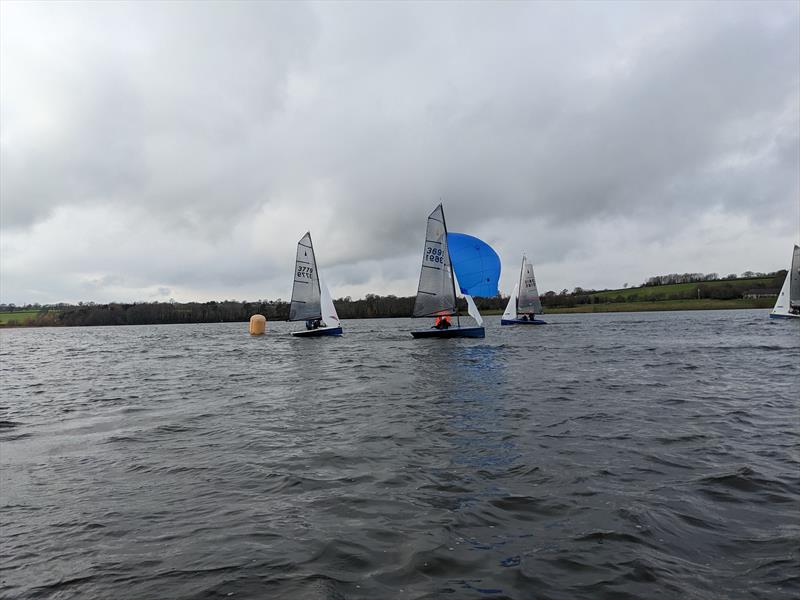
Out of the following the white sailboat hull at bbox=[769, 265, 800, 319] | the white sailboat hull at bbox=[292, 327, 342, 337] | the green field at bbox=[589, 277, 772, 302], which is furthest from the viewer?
the green field at bbox=[589, 277, 772, 302]

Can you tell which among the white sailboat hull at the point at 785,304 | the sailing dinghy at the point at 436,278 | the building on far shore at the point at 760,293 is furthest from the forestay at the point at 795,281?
the building on far shore at the point at 760,293

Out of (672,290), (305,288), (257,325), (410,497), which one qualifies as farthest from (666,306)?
(410,497)

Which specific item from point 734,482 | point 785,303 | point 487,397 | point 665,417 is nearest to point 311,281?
point 487,397

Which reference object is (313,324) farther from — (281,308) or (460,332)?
(281,308)

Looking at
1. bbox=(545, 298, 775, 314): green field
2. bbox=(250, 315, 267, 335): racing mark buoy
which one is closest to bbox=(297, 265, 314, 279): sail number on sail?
bbox=(250, 315, 267, 335): racing mark buoy

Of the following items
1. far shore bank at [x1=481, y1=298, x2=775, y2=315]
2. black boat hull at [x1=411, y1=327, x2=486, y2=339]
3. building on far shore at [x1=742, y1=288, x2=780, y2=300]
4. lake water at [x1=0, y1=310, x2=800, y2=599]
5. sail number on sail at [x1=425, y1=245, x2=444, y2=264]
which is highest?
sail number on sail at [x1=425, y1=245, x2=444, y2=264]

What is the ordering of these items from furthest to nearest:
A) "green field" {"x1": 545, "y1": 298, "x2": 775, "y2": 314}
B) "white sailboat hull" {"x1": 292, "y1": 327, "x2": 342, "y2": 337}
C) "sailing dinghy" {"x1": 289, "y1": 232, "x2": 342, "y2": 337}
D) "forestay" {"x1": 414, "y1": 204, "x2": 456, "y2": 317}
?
"green field" {"x1": 545, "y1": 298, "x2": 775, "y2": 314} < "sailing dinghy" {"x1": 289, "y1": 232, "x2": 342, "y2": 337} < "white sailboat hull" {"x1": 292, "y1": 327, "x2": 342, "y2": 337} < "forestay" {"x1": 414, "y1": 204, "x2": 456, "y2": 317}

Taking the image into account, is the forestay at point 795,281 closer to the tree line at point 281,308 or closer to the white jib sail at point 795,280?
the white jib sail at point 795,280

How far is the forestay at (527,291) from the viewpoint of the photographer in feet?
192

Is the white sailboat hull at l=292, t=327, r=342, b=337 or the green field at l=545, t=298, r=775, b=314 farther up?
the green field at l=545, t=298, r=775, b=314

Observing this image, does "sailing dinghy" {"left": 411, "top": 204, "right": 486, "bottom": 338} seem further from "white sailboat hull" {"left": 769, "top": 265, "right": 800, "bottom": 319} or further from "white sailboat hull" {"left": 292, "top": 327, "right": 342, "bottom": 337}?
"white sailboat hull" {"left": 769, "top": 265, "right": 800, "bottom": 319}

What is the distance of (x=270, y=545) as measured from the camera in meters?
4.18

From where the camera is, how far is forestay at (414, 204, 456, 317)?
3322 centimetres

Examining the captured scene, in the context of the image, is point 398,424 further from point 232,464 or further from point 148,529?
point 148,529
